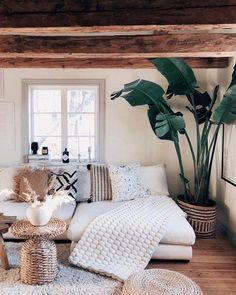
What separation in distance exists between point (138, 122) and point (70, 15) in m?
2.84

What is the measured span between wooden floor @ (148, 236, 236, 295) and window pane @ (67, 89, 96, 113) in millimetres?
2677

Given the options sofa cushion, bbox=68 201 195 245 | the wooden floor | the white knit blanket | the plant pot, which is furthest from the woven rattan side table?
the plant pot

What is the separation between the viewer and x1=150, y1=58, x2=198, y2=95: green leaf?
3916mm

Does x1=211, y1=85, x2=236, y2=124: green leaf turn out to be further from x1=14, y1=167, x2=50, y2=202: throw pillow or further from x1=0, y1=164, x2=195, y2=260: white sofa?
x1=14, y1=167, x2=50, y2=202: throw pillow

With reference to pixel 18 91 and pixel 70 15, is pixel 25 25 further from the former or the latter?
pixel 18 91

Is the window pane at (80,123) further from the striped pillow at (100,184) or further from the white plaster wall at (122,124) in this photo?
the striped pillow at (100,184)

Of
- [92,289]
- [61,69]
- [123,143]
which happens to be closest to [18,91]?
[61,69]

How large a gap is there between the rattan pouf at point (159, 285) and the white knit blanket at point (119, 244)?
0.34m

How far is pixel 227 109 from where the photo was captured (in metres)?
→ 3.73

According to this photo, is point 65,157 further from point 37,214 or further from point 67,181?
point 37,214

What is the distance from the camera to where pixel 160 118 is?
4.02 m

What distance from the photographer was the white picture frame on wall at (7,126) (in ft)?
16.0

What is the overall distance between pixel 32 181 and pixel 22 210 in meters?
0.46

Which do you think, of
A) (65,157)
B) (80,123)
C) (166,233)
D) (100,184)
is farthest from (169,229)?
(80,123)
